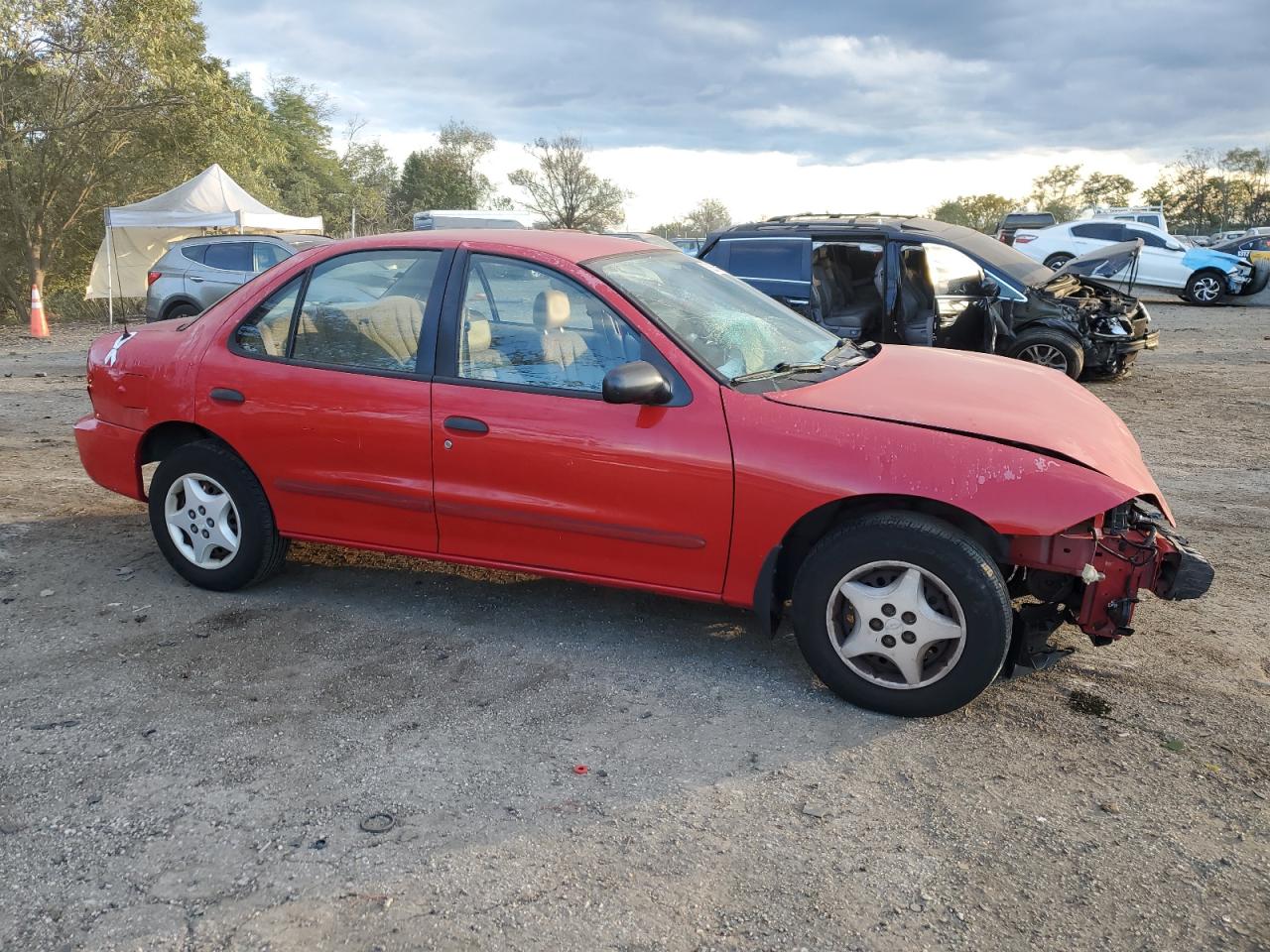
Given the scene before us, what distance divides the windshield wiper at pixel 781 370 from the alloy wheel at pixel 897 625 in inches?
33.4

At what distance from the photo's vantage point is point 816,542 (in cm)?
353

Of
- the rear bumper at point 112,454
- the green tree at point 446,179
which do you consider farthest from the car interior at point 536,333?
the green tree at point 446,179

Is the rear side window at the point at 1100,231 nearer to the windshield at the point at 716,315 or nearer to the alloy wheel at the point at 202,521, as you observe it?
the windshield at the point at 716,315

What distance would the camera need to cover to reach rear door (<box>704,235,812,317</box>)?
921 centimetres

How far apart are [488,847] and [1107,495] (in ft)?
7.30

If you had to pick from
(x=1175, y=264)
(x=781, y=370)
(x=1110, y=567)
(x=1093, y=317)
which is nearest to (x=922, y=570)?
(x=1110, y=567)

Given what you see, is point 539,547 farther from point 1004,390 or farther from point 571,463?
point 1004,390

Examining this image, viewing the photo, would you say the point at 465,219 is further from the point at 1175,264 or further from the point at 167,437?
the point at 167,437

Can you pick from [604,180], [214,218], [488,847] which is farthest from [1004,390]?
[604,180]

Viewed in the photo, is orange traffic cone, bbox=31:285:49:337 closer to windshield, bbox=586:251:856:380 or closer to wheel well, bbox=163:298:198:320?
wheel well, bbox=163:298:198:320

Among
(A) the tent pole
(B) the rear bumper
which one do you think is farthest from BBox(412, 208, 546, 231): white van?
(B) the rear bumper

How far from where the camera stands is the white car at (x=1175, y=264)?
20.5 m

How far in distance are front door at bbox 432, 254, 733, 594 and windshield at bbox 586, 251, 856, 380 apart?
171 millimetres

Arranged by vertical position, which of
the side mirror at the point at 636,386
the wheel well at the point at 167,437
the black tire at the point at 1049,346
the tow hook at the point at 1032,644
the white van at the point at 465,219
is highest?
the white van at the point at 465,219
